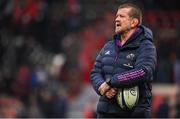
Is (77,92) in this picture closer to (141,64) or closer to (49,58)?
(49,58)

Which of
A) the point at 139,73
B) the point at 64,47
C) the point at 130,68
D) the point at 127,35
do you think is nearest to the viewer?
the point at 139,73

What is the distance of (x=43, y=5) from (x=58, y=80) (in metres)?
1.93

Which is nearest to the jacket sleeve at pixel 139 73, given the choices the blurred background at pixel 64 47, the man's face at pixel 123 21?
the man's face at pixel 123 21

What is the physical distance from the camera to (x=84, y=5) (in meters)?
17.7

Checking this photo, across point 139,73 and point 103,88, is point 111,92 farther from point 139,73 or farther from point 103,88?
point 139,73

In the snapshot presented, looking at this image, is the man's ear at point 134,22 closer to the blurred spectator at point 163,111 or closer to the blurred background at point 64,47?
the blurred spectator at point 163,111

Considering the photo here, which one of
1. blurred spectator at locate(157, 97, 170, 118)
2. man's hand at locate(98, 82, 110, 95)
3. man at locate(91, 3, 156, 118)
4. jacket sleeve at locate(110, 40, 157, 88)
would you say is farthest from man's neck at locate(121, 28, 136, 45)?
blurred spectator at locate(157, 97, 170, 118)

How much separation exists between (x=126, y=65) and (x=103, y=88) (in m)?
0.33

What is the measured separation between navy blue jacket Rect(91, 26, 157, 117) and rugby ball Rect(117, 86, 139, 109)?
0.21 ft

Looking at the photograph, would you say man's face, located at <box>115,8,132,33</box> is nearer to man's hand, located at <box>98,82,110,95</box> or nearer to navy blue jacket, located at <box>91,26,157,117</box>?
navy blue jacket, located at <box>91,26,157,117</box>

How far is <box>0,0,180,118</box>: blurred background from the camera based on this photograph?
1680 centimetres

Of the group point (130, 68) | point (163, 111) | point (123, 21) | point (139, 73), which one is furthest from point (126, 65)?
point (163, 111)

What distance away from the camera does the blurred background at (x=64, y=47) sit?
55.1 feet

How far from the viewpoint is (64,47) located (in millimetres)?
18156
